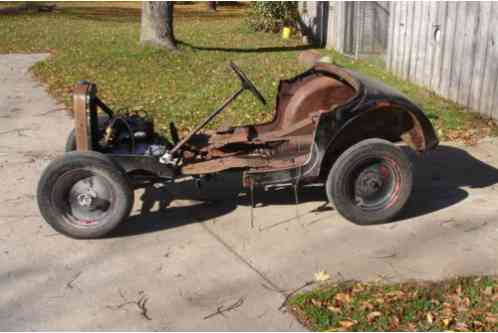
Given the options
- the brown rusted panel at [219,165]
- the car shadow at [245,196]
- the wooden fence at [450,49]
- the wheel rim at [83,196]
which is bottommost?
the car shadow at [245,196]

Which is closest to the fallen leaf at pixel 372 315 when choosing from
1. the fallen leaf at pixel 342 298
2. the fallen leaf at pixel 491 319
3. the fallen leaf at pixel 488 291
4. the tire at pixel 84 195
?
the fallen leaf at pixel 342 298

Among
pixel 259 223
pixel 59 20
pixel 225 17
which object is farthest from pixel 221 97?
pixel 225 17

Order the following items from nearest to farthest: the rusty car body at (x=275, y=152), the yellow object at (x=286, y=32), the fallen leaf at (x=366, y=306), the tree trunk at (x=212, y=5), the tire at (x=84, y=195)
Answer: the fallen leaf at (x=366, y=306) → the tire at (x=84, y=195) → the rusty car body at (x=275, y=152) → the yellow object at (x=286, y=32) → the tree trunk at (x=212, y=5)

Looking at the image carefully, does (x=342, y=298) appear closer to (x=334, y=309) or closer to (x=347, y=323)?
(x=334, y=309)

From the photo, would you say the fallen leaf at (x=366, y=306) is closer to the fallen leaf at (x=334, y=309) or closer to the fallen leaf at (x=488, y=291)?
the fallen leaf at (x=334, y=309)

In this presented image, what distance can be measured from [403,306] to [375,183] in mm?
1461

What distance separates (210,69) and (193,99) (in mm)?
2990

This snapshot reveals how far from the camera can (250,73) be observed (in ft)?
40.4

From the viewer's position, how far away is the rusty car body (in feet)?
17.1

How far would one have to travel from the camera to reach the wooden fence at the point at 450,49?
887cm

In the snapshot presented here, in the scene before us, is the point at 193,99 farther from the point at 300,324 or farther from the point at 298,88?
the point at 300,324

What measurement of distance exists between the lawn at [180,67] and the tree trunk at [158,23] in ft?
1.06

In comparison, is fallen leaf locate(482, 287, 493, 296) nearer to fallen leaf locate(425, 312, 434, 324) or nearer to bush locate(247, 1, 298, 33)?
fallen leaf locate(425, 312, 434, 324)

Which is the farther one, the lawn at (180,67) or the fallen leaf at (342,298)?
the lawn at (180,67)
